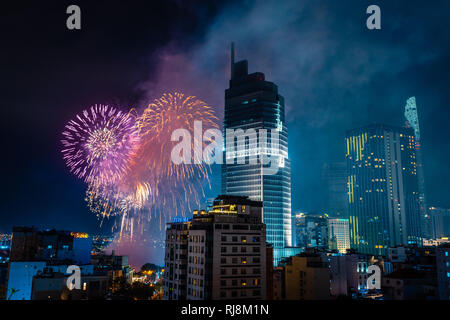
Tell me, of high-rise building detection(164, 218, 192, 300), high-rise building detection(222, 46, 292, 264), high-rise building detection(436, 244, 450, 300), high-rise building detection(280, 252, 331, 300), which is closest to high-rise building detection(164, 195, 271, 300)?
high-rise building detection(164, 218, 192, 300)

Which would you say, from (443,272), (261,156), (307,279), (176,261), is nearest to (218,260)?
(176,261)

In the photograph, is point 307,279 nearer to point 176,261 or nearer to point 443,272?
point 443,272

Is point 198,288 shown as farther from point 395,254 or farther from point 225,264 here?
point 395,254

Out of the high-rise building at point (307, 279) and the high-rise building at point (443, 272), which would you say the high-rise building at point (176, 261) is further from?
the high-rise building at point (443, 272)

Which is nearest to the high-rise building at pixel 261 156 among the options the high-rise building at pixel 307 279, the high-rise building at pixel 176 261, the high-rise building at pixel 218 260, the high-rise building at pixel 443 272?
the high-rise building at pixel 307 279

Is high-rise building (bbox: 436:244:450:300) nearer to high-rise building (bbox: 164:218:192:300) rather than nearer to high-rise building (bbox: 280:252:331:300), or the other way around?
high-rise building (bbox: 280:252:331:300)
